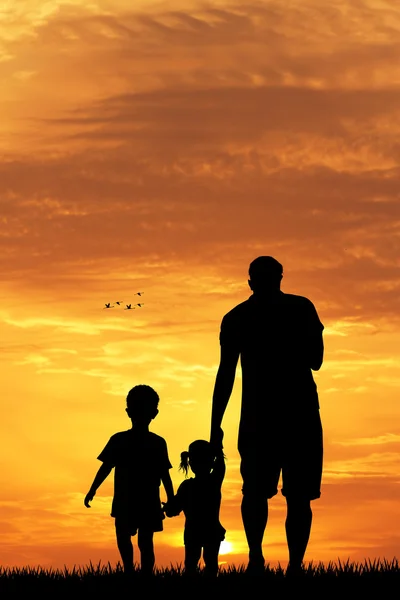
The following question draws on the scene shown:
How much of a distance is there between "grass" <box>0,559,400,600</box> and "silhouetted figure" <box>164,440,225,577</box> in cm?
23

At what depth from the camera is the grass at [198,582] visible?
10.5 metres

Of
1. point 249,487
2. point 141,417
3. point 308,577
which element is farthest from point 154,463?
point 308,577

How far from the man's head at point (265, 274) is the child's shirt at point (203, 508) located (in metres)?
1.99

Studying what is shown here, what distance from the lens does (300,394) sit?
11273 millimetres

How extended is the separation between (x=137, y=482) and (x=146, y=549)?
2.33 feet

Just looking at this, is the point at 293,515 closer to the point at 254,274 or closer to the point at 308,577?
the point at 308,577

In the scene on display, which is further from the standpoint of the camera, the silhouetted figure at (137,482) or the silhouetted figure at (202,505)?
the silhouetted figure at (137,482)

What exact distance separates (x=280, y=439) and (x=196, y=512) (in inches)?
50.1

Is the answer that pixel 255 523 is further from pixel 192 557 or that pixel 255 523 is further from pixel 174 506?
pixel 174 506

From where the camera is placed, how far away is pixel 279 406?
1127cm

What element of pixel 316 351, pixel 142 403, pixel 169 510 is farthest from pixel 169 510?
pixel 316 351

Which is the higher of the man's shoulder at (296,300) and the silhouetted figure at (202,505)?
the man's shoulder at (296,300)

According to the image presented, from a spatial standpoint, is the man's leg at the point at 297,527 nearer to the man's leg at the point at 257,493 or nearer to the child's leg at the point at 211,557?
the man's leg at the point at 257,493

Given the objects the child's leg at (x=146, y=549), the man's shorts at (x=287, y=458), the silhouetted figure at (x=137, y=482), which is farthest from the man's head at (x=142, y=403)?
the child's leg at (x=146, y=549)
